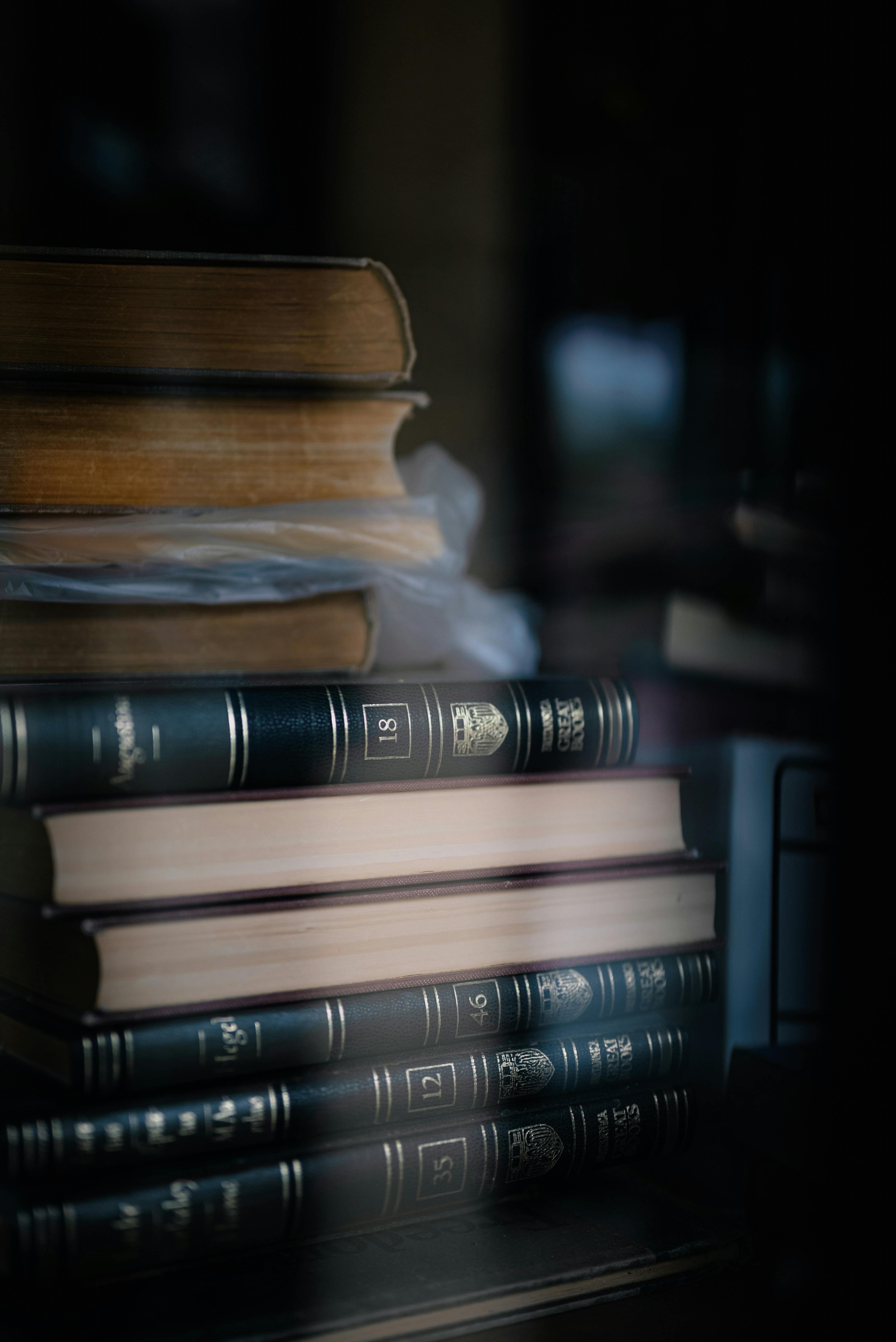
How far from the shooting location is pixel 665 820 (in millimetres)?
535

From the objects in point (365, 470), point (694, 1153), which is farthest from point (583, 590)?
point (694, 1153)

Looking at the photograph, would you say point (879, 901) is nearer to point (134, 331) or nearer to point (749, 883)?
point (749, 883)

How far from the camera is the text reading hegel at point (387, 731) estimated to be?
18.0 inches

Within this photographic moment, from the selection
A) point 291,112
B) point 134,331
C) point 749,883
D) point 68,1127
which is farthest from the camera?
point 291,112

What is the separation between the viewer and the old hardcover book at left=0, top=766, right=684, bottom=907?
41 cm

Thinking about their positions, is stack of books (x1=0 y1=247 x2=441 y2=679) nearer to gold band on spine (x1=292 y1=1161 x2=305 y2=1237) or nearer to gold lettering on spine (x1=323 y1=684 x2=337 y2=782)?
gold lettering on spine (x1=323 y1=684 x2=337 y2=782)

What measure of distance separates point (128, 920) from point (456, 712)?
0.16m

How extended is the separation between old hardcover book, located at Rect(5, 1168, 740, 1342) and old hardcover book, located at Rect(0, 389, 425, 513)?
12.3 inches

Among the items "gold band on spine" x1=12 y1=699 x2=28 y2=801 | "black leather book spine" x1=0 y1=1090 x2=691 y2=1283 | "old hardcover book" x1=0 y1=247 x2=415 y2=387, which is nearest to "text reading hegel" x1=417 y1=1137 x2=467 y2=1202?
"black leather book spine" x1=0 y1=1090 x2=691 y2=1283

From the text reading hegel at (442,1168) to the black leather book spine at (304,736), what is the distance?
0.15 metres

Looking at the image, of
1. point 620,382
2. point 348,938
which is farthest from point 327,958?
point 620,382

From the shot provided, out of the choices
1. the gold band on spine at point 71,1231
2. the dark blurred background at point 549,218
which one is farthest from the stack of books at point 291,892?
the dark blurred background at point 549,218

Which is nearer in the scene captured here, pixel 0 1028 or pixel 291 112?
pixel 0 1028

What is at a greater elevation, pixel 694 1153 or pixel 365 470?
pixel 365 470
